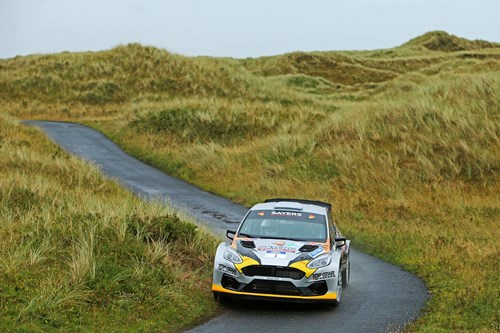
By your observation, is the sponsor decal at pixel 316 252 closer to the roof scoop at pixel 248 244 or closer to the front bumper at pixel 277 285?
the front bumper at pixel 277 285

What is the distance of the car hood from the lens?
11.4m

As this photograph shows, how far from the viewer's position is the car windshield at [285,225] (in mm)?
12594

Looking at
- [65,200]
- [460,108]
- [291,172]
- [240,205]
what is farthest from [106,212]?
[460,108]

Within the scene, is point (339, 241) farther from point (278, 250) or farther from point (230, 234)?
point (230, 234)

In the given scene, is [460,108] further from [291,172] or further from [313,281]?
[313,281]

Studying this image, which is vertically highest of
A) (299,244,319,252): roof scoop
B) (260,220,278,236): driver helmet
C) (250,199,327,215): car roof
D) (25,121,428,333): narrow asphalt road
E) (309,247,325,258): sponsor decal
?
(250,199,327,215): car roof

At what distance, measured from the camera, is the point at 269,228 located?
1297 centimetres

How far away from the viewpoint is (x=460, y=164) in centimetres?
2639

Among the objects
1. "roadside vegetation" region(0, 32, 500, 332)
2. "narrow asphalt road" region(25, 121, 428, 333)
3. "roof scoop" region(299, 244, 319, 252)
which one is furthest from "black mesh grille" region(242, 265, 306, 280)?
"roadside vegetation" region(0, 32, 500, 332)

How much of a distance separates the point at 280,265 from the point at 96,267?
3114mm

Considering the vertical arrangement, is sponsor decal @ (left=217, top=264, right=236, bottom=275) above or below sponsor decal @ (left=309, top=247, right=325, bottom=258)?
below

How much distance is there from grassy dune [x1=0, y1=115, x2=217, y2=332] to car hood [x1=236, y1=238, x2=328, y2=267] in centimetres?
119

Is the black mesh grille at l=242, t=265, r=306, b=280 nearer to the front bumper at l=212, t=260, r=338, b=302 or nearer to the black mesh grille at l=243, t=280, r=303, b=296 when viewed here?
the front bumper at l=212, t=260, r=338, b=302

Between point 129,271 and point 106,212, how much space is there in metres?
3.30
